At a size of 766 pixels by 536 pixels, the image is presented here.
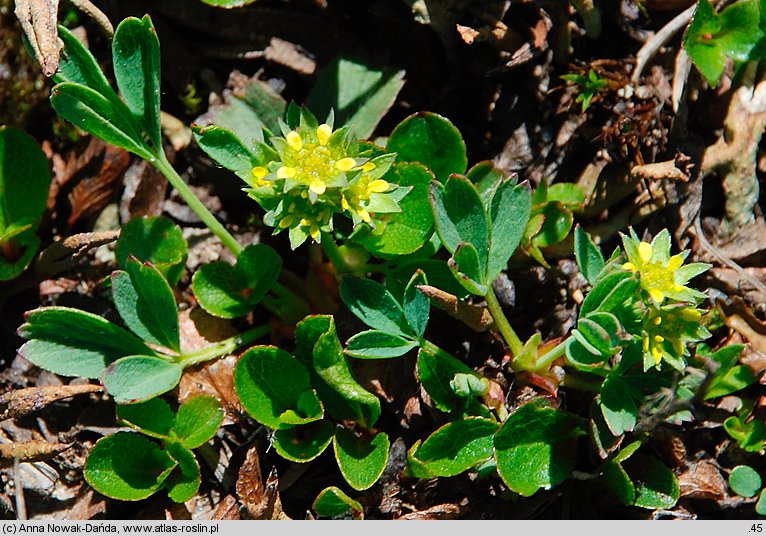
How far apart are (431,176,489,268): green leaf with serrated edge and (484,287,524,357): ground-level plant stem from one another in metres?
0.13

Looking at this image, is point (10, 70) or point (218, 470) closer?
point (218, 470)

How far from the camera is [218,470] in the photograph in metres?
2.41

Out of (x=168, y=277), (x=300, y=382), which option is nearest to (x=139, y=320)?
(x=168, y=277)

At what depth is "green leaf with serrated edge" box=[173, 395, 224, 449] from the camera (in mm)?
2289

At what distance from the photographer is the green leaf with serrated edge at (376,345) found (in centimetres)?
205

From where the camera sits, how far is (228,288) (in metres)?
2.41

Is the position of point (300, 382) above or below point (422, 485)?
above

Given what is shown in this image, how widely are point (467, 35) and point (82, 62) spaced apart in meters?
1.14

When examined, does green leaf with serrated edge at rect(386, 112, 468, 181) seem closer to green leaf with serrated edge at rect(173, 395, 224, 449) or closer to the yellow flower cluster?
the yellow flower cluster

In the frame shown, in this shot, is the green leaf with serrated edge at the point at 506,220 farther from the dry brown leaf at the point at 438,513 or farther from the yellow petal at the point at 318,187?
the dry brown leaf at the point at 438,513

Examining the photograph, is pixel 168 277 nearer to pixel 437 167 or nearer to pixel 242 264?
pixel 242 264

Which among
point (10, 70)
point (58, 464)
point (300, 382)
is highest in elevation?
point (10, 70)

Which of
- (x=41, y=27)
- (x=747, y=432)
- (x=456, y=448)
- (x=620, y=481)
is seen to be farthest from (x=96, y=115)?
(x=747, y=432)

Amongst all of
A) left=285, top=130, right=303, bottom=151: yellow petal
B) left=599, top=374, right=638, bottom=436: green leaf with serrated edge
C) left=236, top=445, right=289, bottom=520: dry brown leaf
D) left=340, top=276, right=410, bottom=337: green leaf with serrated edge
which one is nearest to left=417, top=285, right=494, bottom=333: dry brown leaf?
left=340, top=276, right=410, bottom=337: green leaf with serrated edge
